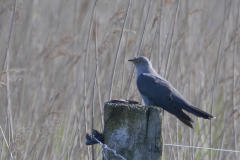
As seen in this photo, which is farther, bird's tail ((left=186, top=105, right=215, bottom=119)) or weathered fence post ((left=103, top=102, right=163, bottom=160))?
bird's tail ((left=186, top=105, right=215, bottom=119))

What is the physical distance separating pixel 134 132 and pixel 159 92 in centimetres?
109

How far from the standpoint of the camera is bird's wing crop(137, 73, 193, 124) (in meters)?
2.30

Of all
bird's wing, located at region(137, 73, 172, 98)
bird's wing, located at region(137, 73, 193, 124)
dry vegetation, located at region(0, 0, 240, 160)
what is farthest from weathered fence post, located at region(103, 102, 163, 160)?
dry vegetation, located at region(0, 0, 240, 160)

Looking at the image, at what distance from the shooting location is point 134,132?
1386mm

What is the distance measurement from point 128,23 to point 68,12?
1155 millimetres

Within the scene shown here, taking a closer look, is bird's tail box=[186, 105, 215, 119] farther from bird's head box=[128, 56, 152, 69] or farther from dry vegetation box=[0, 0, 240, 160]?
bird's head box=[128, 56, 152, 69]

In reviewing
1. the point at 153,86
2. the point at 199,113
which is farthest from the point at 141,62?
the point at 199,113

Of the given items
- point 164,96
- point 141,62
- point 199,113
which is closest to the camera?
point 199,113

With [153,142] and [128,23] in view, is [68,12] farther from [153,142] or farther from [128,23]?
[153,142]

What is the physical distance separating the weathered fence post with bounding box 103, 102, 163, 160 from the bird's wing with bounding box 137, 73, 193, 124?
0.89 m

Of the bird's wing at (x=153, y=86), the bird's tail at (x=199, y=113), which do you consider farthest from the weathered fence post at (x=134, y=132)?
the bird's wing at (x=153, y=86)

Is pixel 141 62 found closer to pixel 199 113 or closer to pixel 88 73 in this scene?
pixel 88 73

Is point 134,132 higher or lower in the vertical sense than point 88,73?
lower

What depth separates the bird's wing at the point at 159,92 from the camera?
90.6 inches
